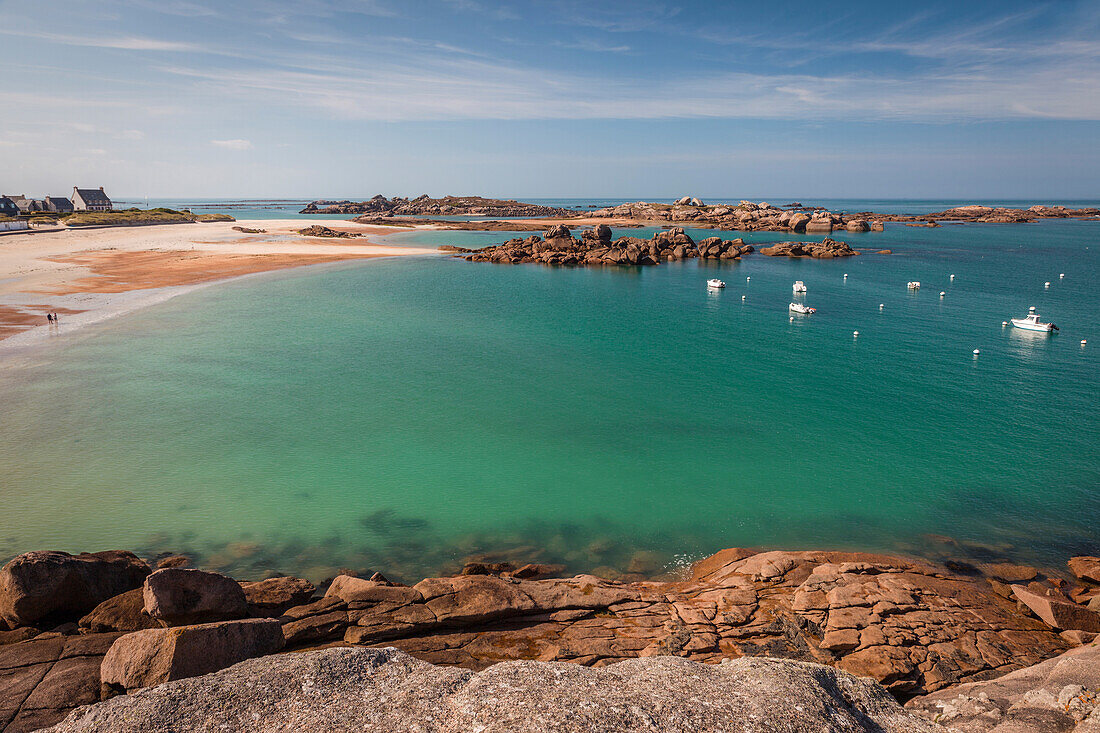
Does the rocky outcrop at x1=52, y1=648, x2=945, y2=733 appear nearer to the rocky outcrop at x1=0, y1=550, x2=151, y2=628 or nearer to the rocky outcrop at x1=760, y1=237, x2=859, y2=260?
the rocky outcrop at x1=0, y1=550, x2=151, y2=628

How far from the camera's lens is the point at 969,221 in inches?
6324

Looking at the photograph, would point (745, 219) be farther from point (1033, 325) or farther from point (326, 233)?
point (1033, 325)

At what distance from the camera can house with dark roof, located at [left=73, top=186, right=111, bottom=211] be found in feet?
454

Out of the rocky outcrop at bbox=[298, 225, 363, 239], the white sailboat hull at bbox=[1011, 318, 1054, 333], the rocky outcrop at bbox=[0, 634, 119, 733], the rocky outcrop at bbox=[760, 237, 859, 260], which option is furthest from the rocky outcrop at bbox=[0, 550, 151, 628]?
the rocky outcrop at bbox=[298, 225, 363, 239]

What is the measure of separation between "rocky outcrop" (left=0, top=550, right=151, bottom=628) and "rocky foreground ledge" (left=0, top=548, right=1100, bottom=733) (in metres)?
0.03

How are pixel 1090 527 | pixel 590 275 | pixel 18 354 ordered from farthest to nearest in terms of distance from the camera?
pixel 590 275, pixel 18 354, pixel 1090 527

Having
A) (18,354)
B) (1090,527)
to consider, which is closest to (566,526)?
(1090,527)

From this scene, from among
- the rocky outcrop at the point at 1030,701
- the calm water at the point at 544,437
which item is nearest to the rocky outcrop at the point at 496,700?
the rocky outcrop at the point at 1030,701

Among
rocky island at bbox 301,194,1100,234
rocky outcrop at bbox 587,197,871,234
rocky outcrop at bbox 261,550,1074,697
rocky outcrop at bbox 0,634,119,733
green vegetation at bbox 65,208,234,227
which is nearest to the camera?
rocky outcrop at bbox 0,634,119,733

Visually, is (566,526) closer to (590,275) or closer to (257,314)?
(257,314)

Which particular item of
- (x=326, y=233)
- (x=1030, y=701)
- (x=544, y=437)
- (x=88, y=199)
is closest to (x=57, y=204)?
(x=88, y=199)

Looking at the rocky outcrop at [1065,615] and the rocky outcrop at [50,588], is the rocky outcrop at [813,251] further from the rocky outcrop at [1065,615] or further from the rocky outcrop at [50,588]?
the rocky outcrop at [50,588]

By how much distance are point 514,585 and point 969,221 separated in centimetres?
19678

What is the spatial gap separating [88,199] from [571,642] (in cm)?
17816
